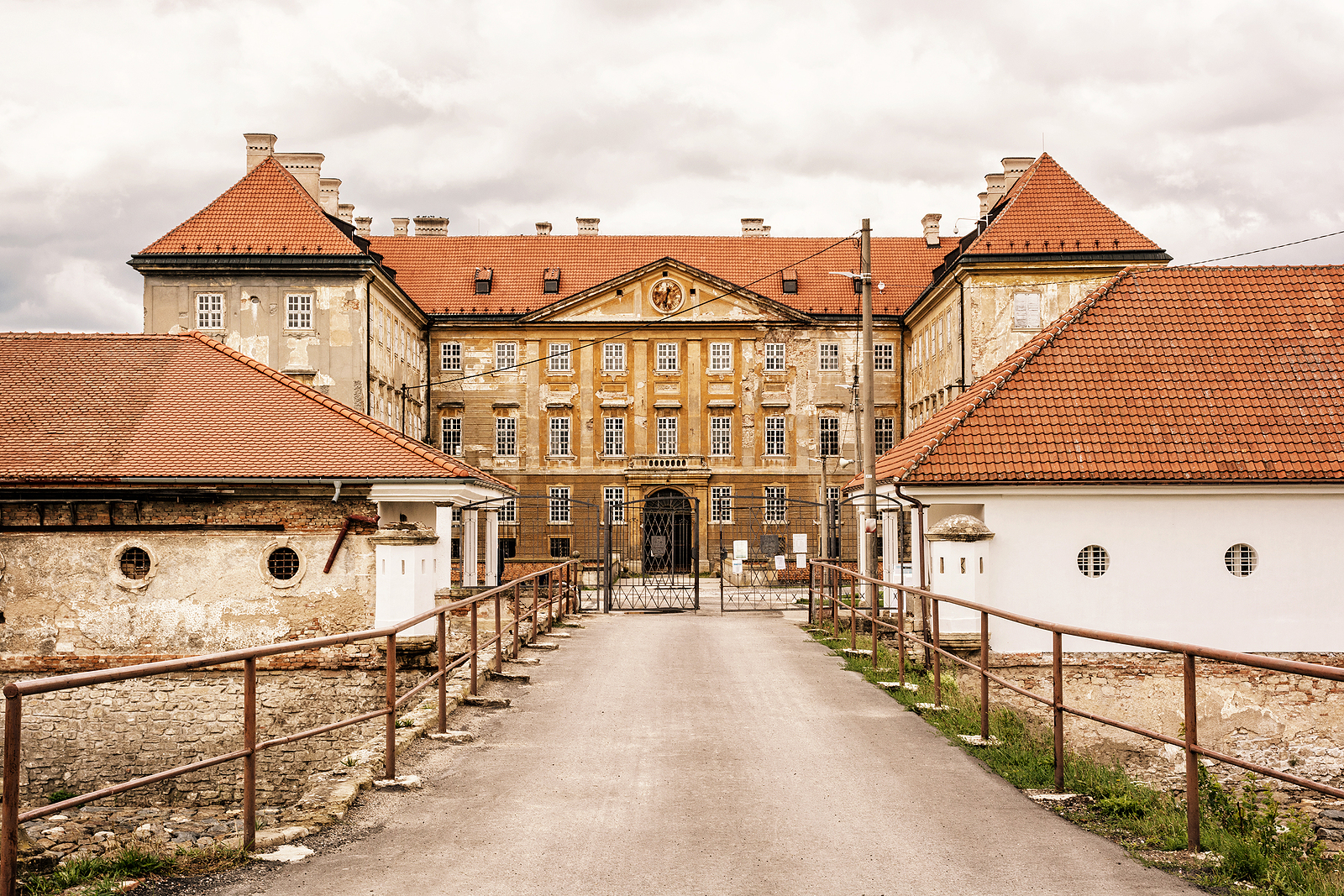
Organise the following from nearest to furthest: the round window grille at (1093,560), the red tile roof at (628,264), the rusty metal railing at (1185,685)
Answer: the rusty metal railing at (1185,685) → the round window grille at (1093,560) → the red tile roof at (628,264)

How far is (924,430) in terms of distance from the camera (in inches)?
805

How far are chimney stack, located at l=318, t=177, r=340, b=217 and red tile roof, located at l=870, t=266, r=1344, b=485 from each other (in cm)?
3448

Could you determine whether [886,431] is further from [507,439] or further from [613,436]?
[507,439]

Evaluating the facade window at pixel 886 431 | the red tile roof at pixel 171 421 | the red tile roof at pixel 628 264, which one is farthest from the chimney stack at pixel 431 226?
the red tile roof at pixel 171 421

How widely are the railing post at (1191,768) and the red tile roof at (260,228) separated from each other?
3699 centimetres

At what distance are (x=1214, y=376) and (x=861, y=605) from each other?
267 inches

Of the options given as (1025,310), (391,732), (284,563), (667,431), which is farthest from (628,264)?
(391,732)

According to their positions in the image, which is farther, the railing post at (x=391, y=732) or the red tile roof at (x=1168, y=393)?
the red tile roof at (x=1168, y=393)

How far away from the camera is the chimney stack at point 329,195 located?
47.1 m

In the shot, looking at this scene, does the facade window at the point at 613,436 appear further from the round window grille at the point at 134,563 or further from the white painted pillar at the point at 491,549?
the round window grille at the point at 134,563

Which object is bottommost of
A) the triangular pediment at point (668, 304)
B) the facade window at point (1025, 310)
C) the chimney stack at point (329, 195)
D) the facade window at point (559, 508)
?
the facade window at point (559, 508)

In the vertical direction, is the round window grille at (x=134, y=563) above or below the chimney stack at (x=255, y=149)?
below

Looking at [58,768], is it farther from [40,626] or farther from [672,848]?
[672,848]

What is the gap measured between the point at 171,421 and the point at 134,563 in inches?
116
